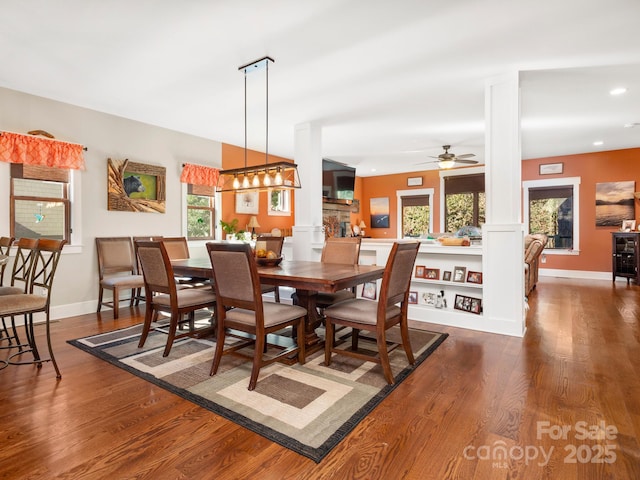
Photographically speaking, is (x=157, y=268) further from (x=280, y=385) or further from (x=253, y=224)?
(x=253, y=224)

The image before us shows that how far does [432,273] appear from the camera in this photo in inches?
164

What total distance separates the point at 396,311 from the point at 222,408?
1.36 meters

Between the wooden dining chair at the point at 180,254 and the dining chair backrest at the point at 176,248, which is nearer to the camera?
the wooden dining chair at the point at 180,254

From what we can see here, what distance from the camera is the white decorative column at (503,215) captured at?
3502 mm

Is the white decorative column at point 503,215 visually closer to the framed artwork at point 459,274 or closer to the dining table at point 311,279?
the framed artwork at point 459,274

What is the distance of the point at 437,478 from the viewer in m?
1.50

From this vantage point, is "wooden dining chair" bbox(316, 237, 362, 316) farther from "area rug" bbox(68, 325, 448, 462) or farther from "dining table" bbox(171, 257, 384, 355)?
"area rug" bbox(68, 325, 448, 462)

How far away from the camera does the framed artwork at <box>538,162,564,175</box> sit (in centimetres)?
740

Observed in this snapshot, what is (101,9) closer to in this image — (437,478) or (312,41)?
(312,41)

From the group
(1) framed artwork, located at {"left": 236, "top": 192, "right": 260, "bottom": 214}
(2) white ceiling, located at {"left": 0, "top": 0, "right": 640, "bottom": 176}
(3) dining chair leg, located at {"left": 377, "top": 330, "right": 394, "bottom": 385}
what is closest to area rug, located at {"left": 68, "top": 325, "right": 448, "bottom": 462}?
(3) dining chair leg, located at {"left": 377, "top": 330, "right": 394, "bottom": 385}

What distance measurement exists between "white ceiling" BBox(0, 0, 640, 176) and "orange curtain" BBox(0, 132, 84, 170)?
0.25m

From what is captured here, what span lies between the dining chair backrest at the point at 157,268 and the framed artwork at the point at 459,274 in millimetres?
2962

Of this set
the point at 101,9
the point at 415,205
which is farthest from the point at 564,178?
the point at 101,9

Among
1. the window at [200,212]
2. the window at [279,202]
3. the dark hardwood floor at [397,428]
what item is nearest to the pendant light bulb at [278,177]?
the dark hardwood floor at [397,428]
